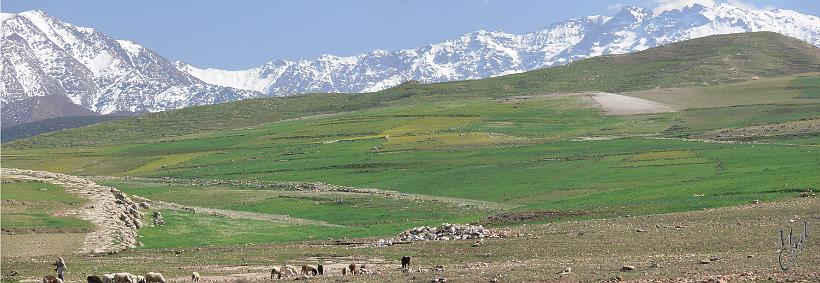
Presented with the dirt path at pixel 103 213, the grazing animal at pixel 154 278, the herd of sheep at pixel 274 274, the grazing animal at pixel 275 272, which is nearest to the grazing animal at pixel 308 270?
the herd of sheep at pixel 274 274

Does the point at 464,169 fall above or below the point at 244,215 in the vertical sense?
above

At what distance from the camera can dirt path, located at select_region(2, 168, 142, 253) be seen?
203 ft

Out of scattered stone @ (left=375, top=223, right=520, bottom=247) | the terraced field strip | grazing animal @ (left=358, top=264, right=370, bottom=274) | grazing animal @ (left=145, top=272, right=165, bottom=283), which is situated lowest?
the terraced field strip

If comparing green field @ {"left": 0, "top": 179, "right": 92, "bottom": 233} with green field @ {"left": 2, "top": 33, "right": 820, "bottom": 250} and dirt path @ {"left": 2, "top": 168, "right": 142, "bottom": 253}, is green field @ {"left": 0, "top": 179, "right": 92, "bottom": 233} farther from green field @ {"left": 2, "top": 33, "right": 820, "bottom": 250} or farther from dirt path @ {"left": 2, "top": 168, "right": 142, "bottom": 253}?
green field @ {"left": 2, "top": 33, "right": 820, "bottom": 250}

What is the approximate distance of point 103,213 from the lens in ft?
238

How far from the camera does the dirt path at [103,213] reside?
62000mm

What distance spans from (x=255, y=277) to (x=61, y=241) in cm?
2085

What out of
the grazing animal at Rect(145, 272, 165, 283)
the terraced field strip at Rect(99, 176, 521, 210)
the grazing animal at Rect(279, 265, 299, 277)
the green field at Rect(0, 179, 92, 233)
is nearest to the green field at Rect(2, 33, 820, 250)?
the terraced field strip at Rect(99, 176, 521, 210)

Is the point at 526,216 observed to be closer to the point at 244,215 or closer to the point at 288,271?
the point at 244,215

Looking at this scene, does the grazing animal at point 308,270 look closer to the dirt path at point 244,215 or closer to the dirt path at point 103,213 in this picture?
the dirt path at point 103,213

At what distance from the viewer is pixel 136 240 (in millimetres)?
66125

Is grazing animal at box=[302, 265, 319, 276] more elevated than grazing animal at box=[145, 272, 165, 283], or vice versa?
grazing animal at box=[145, 272, 165, 283]

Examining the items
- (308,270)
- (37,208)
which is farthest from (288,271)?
(37,208)

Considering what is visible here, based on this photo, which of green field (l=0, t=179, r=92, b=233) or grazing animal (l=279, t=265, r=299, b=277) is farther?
green field (l=0, t=179, r=92, b=233)
